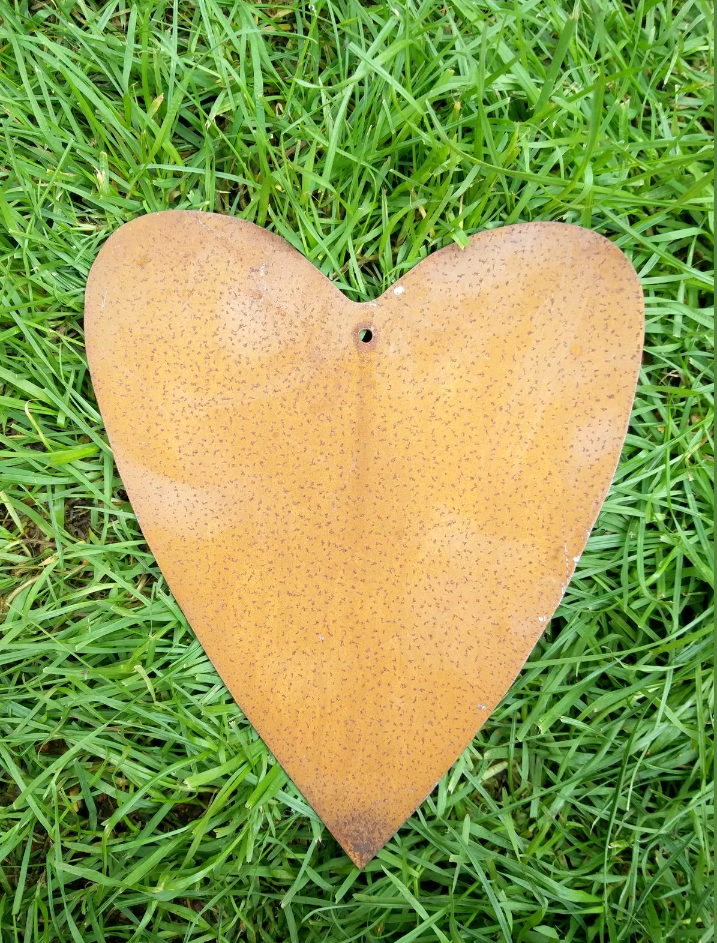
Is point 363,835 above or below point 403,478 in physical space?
below

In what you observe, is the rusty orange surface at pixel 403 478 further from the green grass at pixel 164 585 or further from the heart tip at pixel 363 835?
the green grass at pixel 164 585

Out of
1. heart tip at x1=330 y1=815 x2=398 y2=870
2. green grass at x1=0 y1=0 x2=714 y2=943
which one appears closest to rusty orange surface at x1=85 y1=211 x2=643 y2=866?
heart tip at x1=330 y1=815 x2=398 y2=870

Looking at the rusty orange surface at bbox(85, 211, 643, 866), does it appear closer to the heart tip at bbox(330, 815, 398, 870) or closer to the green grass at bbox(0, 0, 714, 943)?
the heart tip at bbox(330, 815, 398, 870)

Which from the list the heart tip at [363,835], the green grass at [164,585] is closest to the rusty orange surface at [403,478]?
the heart tip at [363,835]

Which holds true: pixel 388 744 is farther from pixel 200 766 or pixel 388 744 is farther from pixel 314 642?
pixel 200 766

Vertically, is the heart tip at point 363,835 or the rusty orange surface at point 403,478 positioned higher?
the rusty orange surface at point 403,478

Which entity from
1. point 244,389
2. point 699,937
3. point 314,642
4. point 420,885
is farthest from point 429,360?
point 699,937
